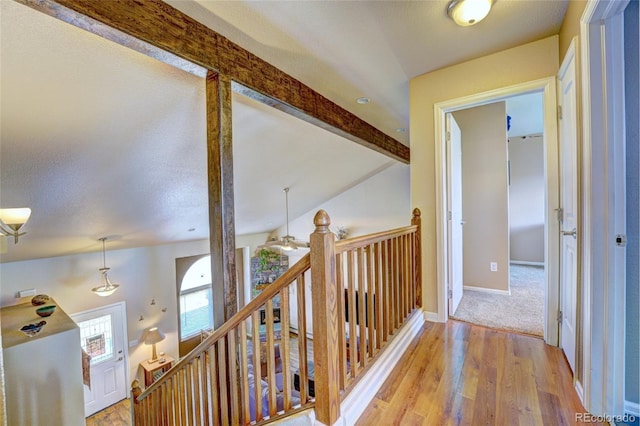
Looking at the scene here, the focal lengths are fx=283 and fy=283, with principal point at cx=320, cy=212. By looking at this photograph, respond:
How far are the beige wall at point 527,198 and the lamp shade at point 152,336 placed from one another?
7058 millimetres

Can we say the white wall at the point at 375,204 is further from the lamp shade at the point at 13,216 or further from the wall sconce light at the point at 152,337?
the lamp shade at the point at 13,216

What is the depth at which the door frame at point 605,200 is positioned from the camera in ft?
4.30

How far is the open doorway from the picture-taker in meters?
2.81

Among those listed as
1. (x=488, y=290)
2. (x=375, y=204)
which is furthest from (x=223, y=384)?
(x=375, y=204)

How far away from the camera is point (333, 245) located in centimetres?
136

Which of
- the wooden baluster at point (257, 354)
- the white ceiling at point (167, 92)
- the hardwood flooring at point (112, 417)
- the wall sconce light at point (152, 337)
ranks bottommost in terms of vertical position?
the hardwood flooring at point (112, 417)

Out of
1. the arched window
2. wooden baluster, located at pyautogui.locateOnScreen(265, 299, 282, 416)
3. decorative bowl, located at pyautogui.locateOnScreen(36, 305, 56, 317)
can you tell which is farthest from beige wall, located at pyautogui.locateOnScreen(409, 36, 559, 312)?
the arched window

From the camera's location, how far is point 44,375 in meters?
2.85

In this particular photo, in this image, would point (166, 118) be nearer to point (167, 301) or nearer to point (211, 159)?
point (211, 159)

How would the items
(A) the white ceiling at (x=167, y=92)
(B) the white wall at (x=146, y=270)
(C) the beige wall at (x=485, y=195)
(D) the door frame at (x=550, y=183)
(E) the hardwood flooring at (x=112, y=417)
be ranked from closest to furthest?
1. (A) the white ceiling at (x=167, y=92)
2. (D) the door frame at (x=550, y=183)
3. (C) the beige wall at (x=485, y=195)
4. (B) the white wall at (x=146, y=270)
5. (E) the hardwood flooring at (x=112, y=417)

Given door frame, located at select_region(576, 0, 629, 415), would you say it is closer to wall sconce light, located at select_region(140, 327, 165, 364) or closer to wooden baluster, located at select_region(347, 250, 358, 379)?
wooden baluster, located at select_region(347, 250, 358, 379)

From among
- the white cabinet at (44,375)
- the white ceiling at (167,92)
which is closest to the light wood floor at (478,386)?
the white ceiling at (167,92)

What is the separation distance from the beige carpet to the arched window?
589cm

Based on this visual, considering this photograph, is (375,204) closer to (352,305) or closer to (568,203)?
(568,203)
